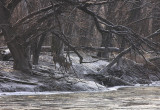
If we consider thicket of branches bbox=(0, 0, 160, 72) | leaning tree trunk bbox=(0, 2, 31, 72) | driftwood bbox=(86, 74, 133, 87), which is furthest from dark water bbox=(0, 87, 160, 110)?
driftwood bbox=(86, 74, 133, 87)

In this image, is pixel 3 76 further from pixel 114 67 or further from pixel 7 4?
pixel 114 67

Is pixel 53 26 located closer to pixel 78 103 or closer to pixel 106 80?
pixel 78 103

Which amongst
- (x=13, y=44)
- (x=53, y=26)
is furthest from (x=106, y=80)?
(x=53, y=26)

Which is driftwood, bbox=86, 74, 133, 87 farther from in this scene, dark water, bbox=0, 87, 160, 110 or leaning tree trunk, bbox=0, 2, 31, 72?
dark water, bbox=0, 87, 160, 110

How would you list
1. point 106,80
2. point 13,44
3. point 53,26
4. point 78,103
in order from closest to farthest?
point 78,103
point 53,26
point 13,44
point 106,80

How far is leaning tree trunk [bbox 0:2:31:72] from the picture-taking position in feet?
39.0

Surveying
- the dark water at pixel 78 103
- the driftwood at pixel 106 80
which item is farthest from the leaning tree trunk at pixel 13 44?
the driftwood at pixel 106 80

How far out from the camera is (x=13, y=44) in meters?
12.3

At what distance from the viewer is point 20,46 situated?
12.5m

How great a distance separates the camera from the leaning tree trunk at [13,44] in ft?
39.0

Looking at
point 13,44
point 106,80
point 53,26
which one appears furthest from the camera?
point 106,80

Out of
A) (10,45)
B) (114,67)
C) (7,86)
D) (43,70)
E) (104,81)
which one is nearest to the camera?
(7,86)

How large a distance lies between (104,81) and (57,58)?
142 inches

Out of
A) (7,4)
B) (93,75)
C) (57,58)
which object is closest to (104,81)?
(93,75)
